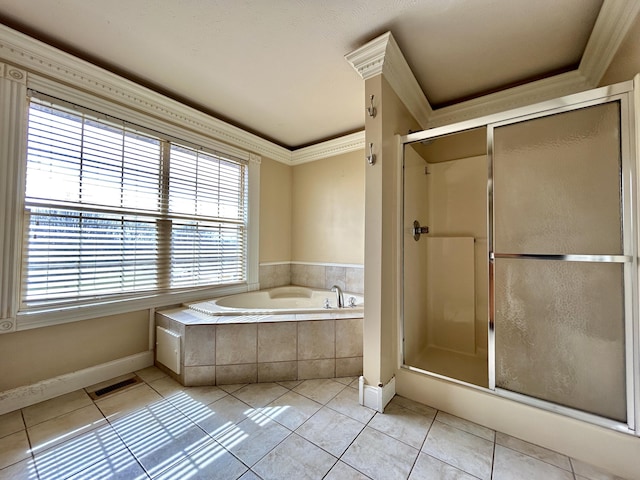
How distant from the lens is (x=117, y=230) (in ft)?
6.50

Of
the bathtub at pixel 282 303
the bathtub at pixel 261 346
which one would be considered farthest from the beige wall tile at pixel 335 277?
the bathtub at pixel 261 346

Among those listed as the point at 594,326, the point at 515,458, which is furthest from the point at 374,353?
the point at 594,326

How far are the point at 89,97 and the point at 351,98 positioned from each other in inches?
78.8

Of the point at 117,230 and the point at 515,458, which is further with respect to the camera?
the point at 117,230

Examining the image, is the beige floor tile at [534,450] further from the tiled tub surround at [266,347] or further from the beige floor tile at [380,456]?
the tiled tub surround at [266,347]

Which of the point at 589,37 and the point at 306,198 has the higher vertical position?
the point at 589,37

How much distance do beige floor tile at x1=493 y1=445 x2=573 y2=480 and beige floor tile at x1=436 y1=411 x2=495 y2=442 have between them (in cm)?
12

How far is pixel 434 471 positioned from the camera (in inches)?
46.1

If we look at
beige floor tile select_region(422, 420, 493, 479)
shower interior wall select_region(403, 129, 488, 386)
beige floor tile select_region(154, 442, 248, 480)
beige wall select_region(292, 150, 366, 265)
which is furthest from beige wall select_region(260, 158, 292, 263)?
beige floor tile select_region(422, 420, 493, 479)

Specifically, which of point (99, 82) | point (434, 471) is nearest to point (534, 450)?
point (434, 471)

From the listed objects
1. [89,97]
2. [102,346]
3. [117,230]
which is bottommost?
[102,346]

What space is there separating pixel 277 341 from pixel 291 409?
47cm

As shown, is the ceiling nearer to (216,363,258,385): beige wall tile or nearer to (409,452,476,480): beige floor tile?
(216,363,258,385): beige wall tile

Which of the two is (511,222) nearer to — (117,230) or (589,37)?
(589,37)
